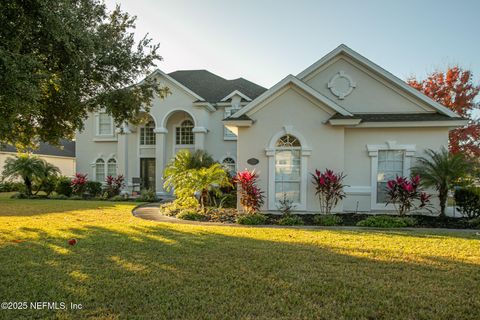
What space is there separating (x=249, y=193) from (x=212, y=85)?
14.8 m

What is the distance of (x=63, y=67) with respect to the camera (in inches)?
301

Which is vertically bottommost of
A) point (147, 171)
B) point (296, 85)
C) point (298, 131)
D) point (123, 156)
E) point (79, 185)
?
point (79, 185)

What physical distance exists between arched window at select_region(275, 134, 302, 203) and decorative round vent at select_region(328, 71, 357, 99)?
11.2ft

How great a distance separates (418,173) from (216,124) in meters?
13.1

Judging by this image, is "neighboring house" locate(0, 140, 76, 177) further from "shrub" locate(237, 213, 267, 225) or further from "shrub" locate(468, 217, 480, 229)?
"shrub" locate(468, 217, 480, 229)

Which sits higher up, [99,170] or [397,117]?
[397,117]

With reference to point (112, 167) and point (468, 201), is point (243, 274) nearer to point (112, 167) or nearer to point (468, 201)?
point (468, 201)

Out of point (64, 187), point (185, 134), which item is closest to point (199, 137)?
point (185, 134)

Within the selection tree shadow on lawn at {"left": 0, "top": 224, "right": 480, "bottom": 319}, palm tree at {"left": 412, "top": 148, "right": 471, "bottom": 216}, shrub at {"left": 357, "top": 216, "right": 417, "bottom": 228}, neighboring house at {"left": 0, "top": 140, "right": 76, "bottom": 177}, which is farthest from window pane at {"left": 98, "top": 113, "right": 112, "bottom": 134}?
palm tree at {"left": 412, "top": 148, "right": 471, "bottom": 216}

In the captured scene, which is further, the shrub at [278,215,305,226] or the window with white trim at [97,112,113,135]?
the window with white trim at [97,112,113,135]

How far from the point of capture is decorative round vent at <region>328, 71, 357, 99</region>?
12.8 metres

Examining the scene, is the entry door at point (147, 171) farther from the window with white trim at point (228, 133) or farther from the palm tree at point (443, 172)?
the palm tree at point (443, 172)

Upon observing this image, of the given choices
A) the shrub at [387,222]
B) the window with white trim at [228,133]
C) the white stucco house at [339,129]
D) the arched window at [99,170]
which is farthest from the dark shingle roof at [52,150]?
the shrub at [387,222]

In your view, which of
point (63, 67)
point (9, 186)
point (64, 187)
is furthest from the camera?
point (9, 186)
